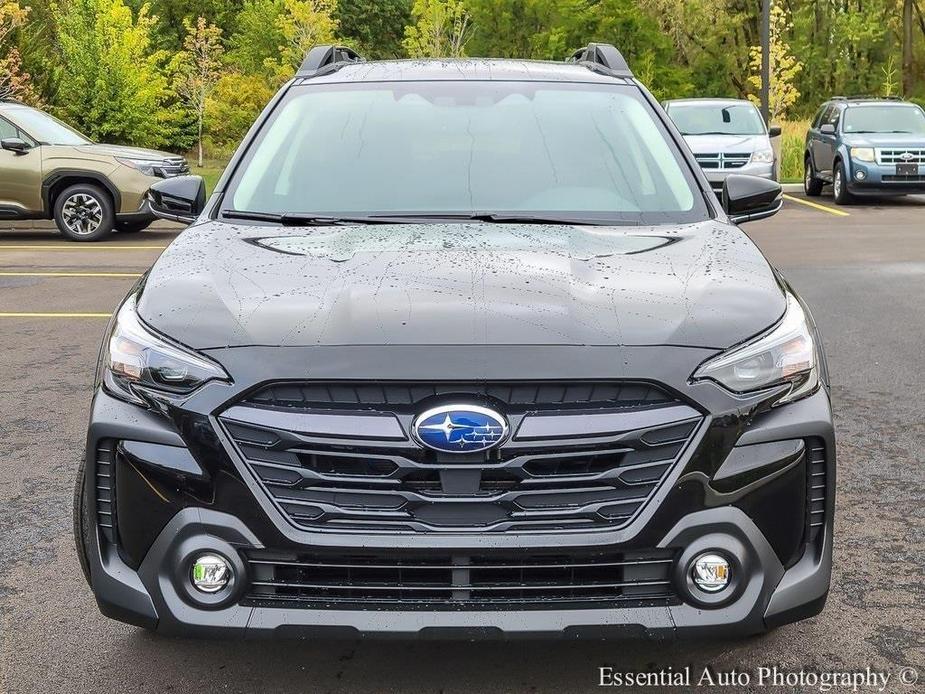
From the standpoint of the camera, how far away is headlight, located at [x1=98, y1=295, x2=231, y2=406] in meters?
2.93

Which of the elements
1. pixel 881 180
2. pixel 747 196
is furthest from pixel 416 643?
pixel 881 180

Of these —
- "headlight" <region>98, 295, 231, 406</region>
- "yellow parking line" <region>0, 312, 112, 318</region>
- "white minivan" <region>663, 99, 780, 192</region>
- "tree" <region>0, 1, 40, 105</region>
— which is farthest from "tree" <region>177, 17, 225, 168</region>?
"headlight" <region>98, 295, 231, 406</region>

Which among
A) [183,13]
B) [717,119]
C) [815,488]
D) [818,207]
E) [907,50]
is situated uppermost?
[183,13]

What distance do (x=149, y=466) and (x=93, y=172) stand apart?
13.7 meters

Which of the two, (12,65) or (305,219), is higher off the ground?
(12,65)

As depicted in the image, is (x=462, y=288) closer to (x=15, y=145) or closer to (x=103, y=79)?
(x=15, y=145)

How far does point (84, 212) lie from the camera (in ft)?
52.5

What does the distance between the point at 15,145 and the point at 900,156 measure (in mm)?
13097

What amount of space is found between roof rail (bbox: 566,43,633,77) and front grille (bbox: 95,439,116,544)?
8.86 feet

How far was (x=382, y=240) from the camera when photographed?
3697 mm

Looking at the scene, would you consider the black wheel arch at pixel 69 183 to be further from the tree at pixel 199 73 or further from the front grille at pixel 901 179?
the tree at pixel 199 73

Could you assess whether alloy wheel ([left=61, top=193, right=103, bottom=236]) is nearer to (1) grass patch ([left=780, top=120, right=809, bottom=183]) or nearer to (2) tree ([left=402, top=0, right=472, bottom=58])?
(1) grass patch ([left=780, top=120, right=809, bottom=183])

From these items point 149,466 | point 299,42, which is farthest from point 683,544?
point 299,42

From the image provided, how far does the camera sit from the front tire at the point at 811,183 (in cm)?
2248
